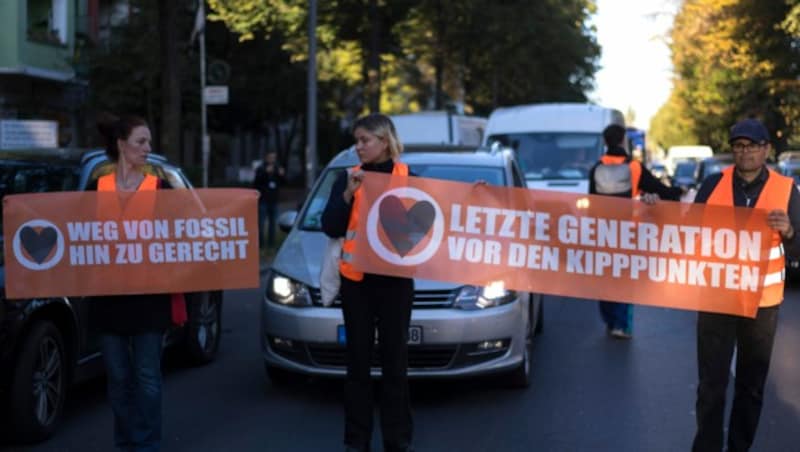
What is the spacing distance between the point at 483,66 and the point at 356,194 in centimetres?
3466

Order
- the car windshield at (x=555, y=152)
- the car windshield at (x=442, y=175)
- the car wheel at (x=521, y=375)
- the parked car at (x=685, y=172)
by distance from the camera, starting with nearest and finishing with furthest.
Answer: the car wheel at (x=521, y=375)
the car windshield at (x=442, y=175)
the car windshield at (x=555, y=152)
the parked car at (x=685, y=172)

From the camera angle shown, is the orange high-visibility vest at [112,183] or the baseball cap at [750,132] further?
the orange high-visibility vest at [112,183]

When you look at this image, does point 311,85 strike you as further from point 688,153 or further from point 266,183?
point 688,153

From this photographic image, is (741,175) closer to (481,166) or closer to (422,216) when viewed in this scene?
(422,216)

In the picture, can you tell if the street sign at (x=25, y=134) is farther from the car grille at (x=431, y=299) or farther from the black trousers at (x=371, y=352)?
the black trousers at (x=371, y=352)

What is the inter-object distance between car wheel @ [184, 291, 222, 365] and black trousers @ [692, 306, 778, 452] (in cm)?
446

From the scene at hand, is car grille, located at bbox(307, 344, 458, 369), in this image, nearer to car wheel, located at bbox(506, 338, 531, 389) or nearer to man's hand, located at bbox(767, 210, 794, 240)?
car wheel, located at bbox(506, 338, 531, 389)

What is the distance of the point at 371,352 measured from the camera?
18.9ft

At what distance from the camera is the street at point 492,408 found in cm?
667

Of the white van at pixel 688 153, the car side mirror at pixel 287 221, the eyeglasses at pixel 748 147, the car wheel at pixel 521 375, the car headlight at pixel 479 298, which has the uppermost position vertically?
the eyeglasses at pixel 748 147

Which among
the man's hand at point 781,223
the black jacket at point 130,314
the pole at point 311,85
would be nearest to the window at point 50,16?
the pole at point 311,85

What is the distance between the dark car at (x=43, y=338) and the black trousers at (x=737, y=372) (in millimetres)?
3071

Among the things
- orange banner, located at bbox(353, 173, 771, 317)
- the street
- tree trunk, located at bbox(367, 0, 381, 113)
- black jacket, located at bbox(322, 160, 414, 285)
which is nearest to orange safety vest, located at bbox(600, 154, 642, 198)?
the street

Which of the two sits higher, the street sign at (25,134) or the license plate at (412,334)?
the street sign at (25,134)
